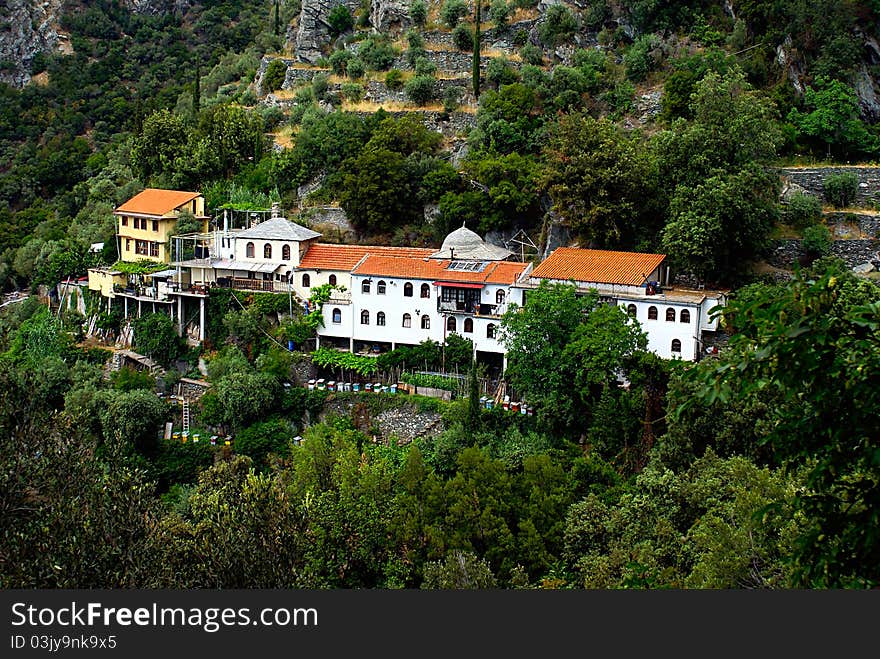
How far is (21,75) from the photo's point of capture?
92.1 m

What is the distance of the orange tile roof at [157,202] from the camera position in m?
44.8

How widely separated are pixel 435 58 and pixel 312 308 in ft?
64.5

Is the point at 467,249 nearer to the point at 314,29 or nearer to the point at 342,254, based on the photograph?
the point at 342,254

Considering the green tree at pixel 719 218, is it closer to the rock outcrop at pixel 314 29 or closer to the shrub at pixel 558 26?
the shrub at pixel 558 26

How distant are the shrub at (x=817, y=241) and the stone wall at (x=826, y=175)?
291 cm

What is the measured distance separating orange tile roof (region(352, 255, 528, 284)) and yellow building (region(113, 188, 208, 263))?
37.2 feet

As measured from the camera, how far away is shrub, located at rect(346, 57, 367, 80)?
53281 millimetres

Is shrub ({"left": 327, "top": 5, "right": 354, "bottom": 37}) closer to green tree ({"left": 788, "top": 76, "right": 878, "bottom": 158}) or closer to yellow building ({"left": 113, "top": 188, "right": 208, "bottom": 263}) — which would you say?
yellow building ({"left": 113, "top": 188, "right": 208, "bottom": 263})

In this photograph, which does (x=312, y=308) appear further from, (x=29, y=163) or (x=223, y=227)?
(x=29, y=163)

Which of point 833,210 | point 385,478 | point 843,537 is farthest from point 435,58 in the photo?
point 843,537

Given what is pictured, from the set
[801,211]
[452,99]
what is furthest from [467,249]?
[452,99]

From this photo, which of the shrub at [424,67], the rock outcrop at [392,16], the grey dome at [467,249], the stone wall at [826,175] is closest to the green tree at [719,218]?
the stone wall at [826,175]

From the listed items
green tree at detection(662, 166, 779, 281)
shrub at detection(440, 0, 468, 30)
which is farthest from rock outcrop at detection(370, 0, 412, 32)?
green tree at detection(662, 166, 779, 281)

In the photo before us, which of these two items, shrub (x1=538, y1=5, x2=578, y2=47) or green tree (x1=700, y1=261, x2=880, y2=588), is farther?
shrub (x1=538, y1=5, x2=578, y2=47)
